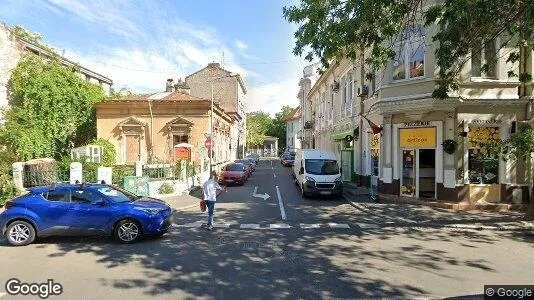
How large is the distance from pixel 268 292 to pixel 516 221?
10.0 metres

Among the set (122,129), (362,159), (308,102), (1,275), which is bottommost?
(1,275)

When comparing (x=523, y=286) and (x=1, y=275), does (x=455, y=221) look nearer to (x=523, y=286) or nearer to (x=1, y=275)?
(x=523, y=286)

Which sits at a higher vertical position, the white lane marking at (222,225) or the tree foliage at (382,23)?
the tree foliage at (382,23)

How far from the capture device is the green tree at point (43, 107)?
78.5 feet

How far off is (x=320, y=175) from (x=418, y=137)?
4.95 metres

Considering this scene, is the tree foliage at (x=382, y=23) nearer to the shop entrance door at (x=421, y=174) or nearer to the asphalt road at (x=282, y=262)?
the asphalt road at (x=282, y=262)

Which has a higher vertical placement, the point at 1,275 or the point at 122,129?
the point at 122,129

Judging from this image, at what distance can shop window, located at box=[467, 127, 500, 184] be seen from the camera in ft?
49.6

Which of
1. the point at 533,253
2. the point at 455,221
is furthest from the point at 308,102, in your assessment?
the point at 533,253

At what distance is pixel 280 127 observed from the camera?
320 ft

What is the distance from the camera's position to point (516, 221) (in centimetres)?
1230

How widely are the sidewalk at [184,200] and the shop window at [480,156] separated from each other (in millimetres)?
11353

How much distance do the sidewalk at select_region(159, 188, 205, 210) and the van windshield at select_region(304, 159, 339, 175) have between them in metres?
5.75

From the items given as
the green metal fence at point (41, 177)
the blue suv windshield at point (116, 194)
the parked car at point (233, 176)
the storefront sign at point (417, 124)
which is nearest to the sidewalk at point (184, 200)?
the parked car at point (233, 176)
